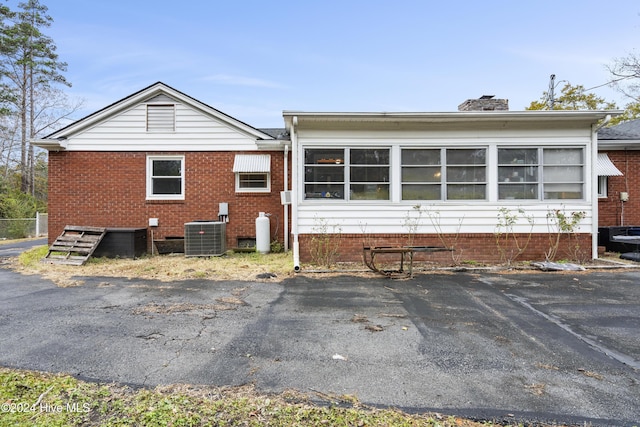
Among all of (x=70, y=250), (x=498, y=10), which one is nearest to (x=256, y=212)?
(x=70, y=250)

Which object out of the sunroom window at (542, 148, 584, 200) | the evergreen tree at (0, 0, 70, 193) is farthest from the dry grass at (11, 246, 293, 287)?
the evergreen tree at (0, 0, 70, 193)

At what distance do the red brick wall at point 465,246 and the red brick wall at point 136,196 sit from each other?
9.84 ft

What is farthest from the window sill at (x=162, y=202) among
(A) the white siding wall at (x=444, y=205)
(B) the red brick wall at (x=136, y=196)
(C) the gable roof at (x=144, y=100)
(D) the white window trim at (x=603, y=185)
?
(D) the white window trim at (x=603, y=185)

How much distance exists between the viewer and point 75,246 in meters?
8.75

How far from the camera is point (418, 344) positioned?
11.6ft

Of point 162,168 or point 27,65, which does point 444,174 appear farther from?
point 27,65

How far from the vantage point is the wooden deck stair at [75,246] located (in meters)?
8.43

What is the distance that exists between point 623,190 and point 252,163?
12.1 m

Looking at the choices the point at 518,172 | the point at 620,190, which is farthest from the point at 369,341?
the point at 620,190

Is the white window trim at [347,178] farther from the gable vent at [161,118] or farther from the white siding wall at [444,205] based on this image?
the gable vent at [161,118]

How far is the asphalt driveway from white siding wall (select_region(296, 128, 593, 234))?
93.9 inches

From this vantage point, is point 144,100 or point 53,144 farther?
point 144,100

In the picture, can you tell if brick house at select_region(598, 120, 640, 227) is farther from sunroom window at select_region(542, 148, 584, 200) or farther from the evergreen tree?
the evergreen tree

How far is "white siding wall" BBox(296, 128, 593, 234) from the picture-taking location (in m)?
8.30
